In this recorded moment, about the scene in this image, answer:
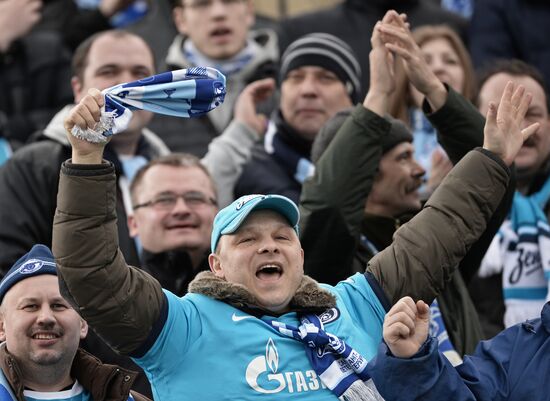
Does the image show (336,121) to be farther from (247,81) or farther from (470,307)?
(247,81)

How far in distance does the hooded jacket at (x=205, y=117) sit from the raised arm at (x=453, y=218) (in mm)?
2679

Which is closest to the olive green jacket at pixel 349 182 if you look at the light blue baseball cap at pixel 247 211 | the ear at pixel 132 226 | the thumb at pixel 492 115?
the thumb at pixel 492 115

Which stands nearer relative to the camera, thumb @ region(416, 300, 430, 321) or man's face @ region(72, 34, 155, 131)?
thumb @ region(416, 300, 430, 321)

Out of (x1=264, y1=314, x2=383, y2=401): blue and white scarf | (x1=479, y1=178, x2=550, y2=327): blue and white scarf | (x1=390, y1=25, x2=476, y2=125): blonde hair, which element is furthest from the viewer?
(x1=390, y1=25, x2=476, y2=125): blonde hair

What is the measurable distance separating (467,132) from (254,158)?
58.1 inches

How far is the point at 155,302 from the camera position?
14.9 feet

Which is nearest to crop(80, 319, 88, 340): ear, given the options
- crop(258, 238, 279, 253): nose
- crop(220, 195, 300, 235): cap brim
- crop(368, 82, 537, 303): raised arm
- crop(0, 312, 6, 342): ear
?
crop(0, 312, 6, 342): ear

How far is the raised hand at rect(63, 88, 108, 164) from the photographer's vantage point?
173 inches

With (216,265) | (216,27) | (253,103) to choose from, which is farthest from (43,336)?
(216,27)

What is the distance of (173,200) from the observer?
6.16 m

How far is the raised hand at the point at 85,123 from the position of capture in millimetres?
4383

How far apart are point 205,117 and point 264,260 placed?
311cm

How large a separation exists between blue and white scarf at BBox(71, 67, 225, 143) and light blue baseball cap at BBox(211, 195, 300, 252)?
0.37 metres

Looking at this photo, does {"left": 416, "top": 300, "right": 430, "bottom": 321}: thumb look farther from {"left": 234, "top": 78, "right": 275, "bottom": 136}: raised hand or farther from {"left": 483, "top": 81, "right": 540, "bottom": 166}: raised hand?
{"left": 234, "top": 78, "right": 275, "bottom": 136}: raised hand
